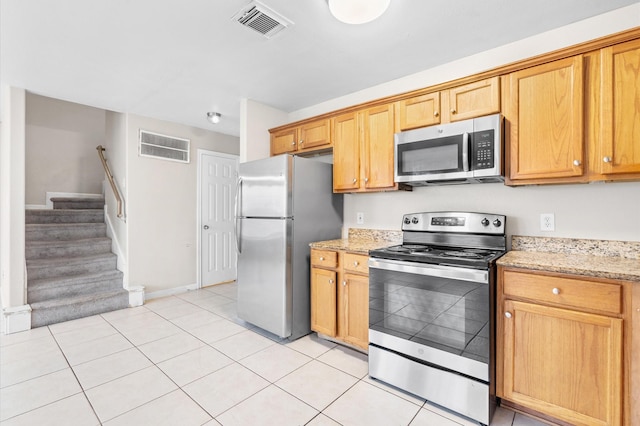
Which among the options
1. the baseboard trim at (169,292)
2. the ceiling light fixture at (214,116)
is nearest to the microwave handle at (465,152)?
the ceiling light fixture at (214,116)

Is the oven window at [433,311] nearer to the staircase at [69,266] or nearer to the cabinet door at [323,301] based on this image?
the cabinet door at [323,301]

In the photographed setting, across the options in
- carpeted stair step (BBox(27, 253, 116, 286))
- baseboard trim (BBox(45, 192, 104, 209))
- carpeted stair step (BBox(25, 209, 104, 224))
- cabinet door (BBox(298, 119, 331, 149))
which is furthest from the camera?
baseboard trim (BBox(45, 192, 104, 209))

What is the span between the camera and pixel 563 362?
63.3 inches

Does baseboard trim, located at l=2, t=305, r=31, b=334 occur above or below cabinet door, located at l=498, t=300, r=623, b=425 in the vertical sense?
below

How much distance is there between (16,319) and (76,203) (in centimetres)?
253

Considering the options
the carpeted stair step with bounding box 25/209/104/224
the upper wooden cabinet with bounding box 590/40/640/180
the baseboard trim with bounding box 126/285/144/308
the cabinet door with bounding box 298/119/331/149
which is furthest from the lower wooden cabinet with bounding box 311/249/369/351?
the carpeted stair step with bounding box 25/209/104/224

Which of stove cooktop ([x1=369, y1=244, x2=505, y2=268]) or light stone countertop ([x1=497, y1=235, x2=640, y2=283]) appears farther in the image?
stove cooktop ([x1=369, y1=244, x2=505, y2=268])

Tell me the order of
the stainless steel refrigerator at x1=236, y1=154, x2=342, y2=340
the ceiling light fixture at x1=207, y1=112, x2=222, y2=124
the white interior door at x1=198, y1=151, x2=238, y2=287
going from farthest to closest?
the white interior door at x1=198, y1=151, x2=238, y2=287 < the ceiling light fixture at x1=207, y1=112, x2=222, y2=124 < the stainless steel refrigerator at x1=236, y1=154, x2=342, y2=340

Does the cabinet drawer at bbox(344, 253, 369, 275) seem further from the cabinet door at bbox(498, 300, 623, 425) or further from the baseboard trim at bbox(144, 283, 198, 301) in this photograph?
the baseboard trim at bbox(144, 283, 198, 301)

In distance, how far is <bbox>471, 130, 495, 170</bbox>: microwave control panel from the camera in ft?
6.79

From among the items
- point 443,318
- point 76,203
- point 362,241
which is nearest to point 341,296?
point 362,241

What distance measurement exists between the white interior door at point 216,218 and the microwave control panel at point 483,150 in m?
3.88

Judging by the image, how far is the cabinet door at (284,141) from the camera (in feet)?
11.2

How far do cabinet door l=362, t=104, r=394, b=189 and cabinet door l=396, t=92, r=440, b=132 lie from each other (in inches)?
4.1
